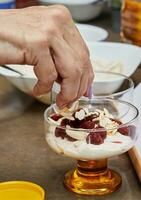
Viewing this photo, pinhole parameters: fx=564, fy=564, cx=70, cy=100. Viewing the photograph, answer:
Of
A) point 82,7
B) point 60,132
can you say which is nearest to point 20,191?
point 60,132

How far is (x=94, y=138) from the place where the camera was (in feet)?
2.61

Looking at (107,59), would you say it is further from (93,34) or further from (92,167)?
(92,167)

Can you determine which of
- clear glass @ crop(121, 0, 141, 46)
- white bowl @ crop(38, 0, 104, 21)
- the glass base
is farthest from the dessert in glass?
white bowl @ crop(38, 0, 104, 21)

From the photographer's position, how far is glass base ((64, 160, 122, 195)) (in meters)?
0.85

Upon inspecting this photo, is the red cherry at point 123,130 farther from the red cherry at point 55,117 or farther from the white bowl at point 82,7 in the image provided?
the white bowl at point 82,7

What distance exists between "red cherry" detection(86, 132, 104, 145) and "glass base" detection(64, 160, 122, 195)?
0.18ft

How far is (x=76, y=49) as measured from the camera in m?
0.82

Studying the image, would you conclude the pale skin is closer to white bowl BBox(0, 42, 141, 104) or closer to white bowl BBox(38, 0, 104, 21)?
white bowl BBox(0, 42, 141, 104)

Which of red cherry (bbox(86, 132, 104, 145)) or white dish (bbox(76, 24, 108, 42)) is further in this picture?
white dish (bbox(76, 24, 108, 42))

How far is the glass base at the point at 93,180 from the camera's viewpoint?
85 cm

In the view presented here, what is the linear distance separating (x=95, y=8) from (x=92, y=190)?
1092 millimetres

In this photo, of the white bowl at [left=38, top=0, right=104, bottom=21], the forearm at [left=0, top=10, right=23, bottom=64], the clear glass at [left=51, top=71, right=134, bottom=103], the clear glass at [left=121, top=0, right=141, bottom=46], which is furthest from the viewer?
the white bowl at [left=38, top=0, right=104, bottom=21]

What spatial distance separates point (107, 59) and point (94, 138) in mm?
513

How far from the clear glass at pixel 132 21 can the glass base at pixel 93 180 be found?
0.67 m
